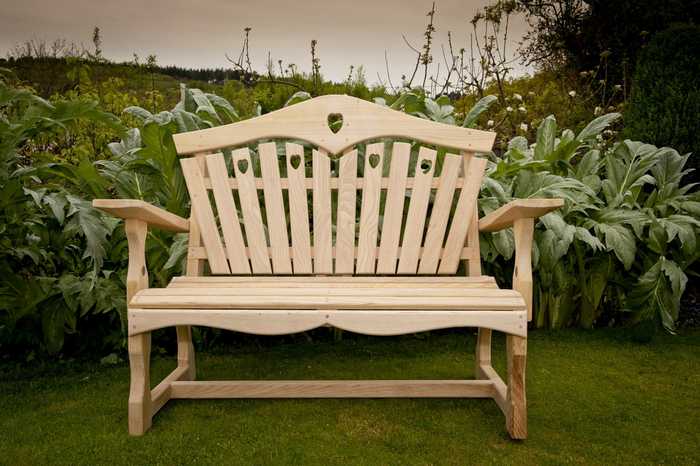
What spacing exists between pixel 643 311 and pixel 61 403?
10.1 feet

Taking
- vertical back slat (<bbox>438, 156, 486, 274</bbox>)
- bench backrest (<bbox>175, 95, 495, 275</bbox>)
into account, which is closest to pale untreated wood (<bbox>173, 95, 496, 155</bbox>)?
bench backrest (<bbox>175, 95, 495, 275</bbox>)

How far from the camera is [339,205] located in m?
2.87

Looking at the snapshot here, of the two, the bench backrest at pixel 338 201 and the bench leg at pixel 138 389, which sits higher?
the bench backrest at pixel 338 201

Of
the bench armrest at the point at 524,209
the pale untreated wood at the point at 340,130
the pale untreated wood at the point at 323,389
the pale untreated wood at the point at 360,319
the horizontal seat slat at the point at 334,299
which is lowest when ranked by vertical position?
the pale untreated wood at the point at 323,389

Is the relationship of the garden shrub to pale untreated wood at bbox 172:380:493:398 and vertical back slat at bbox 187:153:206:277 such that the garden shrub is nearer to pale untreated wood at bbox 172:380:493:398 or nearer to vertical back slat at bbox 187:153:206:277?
pale untreated wood at bbox 172:380:493:398

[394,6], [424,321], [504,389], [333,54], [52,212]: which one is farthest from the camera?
[394,6]

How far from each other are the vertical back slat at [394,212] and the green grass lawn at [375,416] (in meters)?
0.63

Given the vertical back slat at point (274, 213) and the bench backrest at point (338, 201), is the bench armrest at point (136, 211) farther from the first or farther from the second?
the vertical back slat at point (274, 213)

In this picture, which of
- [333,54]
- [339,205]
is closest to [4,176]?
Result: [339,205]

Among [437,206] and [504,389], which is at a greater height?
[437,206]

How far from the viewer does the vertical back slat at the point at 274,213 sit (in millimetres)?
2850

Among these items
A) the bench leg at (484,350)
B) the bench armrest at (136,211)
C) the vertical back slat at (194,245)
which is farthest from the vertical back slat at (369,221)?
the bench armrest at (136,211)

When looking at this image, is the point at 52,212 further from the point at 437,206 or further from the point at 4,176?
the point at 437,206

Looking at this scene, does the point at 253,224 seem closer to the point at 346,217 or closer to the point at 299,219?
the point at 299,219
